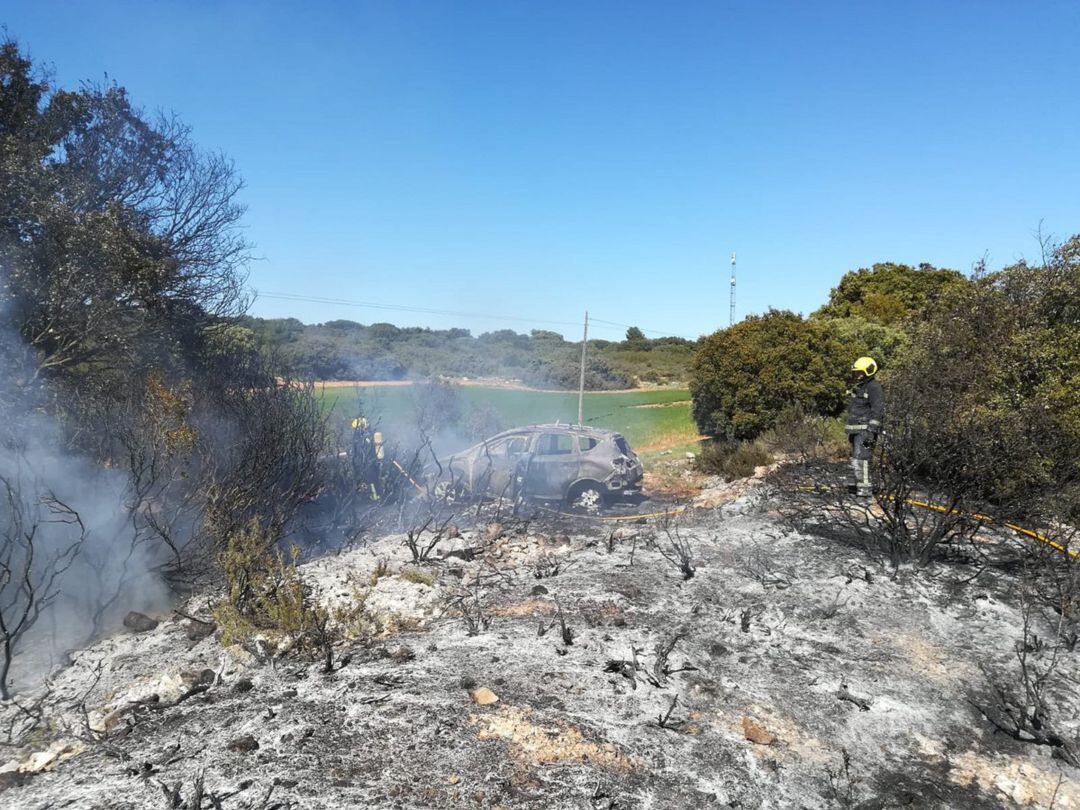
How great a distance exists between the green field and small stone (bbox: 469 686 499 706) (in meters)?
9.35

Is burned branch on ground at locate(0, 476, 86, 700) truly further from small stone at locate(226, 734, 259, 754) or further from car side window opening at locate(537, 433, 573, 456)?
car side window opening at locate(537, 433, 573, 456)

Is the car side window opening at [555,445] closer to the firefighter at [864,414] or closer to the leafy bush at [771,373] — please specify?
the firefighter at [864,414]

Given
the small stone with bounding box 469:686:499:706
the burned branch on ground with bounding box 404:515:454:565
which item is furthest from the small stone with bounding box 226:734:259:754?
the burned branch on ground with bounding box 404:515:454:565

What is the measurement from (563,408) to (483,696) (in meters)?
23.9

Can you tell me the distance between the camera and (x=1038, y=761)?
138 inches

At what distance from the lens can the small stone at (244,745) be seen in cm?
337

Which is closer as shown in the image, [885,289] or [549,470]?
[549,470]

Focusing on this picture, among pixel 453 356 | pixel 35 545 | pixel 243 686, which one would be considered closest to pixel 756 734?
pixel 243 686

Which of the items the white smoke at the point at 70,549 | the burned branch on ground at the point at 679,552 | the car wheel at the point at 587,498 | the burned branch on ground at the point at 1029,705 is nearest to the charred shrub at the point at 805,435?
the car wheel at the point at 587,498

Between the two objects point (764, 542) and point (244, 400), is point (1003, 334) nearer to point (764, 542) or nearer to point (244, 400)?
point (764, 542)

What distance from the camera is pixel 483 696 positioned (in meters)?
3.93

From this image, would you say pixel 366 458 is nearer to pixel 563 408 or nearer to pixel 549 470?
pixel 549 470

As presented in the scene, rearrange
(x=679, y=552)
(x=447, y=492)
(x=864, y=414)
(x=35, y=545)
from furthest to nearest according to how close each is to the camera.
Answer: (x=447, y=492)
(x=864, y=414)
(x=679, y=552)
(x=35, y=545)

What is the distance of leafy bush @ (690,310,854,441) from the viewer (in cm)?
1538
